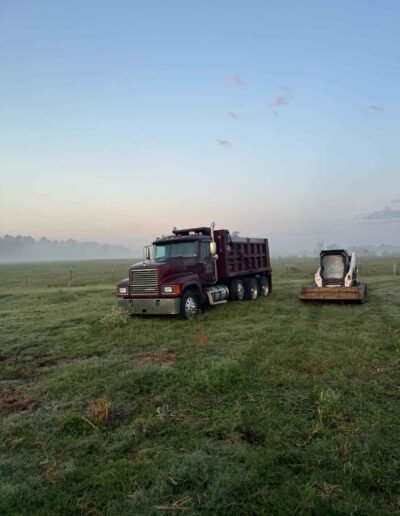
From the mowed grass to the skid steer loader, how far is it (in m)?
4.55

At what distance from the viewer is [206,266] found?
13797 millimetres

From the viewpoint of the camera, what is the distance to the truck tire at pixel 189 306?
475 inches

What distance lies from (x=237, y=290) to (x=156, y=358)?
840cm

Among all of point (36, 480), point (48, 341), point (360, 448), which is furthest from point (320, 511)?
point (48, 341)

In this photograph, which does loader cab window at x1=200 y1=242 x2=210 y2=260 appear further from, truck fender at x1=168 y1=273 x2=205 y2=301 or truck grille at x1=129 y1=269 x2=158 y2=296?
truck grille at x1=129 y1=269 x2=158 y2=296

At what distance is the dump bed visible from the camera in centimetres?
1488

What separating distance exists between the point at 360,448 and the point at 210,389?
2.39 meters

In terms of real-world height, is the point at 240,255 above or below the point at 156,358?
above

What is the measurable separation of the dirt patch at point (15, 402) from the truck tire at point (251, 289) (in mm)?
11353

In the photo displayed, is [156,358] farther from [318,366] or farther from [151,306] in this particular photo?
[151,306]

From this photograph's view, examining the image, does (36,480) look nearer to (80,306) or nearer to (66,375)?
(66,375)

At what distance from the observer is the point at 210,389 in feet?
19.0

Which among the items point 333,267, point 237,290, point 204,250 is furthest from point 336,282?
point 204,250

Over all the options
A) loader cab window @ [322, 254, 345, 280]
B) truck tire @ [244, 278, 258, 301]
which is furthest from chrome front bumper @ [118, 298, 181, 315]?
loader cab window @ [322, 254, 345, 280]
